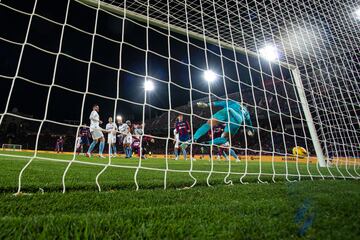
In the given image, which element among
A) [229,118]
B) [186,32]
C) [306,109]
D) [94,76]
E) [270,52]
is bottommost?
[229,118]

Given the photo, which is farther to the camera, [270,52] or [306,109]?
[306,109]

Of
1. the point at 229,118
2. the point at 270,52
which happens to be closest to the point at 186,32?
the point at 229,118

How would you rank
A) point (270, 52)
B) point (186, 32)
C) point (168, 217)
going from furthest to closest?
point (270, 52) → point (186, 32) → point (168, 217)

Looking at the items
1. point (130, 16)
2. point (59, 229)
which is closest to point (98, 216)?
point (59, 229)

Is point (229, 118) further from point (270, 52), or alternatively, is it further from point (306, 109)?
point (306, 109)

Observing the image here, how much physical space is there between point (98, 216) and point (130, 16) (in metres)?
3.46

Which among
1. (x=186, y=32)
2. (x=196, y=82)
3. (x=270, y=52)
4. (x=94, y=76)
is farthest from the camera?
(x=196, y=82)

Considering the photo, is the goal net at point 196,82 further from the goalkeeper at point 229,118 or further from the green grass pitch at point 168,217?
the green grass pitch at point 168,217

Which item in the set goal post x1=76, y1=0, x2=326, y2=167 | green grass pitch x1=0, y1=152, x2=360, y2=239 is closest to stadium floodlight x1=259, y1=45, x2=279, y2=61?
goal post x1=76, y1=0, x2=326, y2=167

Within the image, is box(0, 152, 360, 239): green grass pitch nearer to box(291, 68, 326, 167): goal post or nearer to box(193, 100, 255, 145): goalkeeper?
box(193, 100, 255, 145): goalkeeper

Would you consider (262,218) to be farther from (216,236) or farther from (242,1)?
(242,1)

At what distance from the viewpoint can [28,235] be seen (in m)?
0.91

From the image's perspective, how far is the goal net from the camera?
3441 mm

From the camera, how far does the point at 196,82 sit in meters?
23.2
